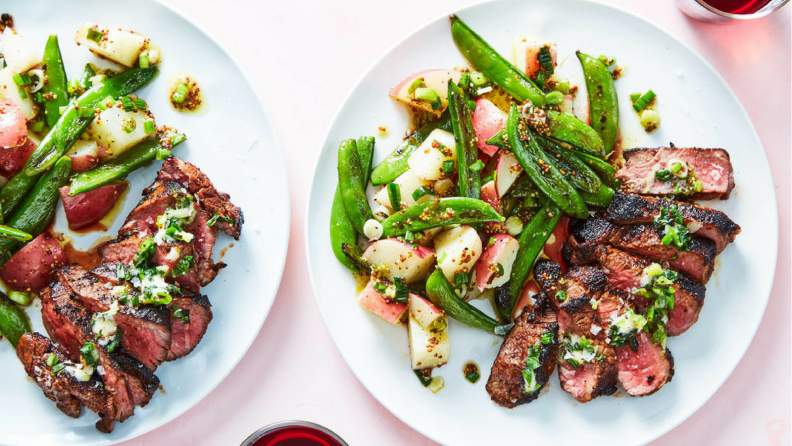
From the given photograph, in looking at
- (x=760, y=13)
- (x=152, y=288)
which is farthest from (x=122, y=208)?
(x=760, y=13)

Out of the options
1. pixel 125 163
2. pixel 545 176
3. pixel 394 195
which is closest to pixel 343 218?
pixel 394 195

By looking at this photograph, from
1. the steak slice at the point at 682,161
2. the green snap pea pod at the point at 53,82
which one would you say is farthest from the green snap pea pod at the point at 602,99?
the green snap pea pod at the point at 53,82

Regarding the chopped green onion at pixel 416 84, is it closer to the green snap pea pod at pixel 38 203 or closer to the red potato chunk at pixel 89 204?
the red potato chunk at pixel 89 204

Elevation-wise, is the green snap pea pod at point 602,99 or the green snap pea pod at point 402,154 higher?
the green snap pea pod at point 602,99

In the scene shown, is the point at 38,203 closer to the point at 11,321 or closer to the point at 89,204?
the point at 89,204

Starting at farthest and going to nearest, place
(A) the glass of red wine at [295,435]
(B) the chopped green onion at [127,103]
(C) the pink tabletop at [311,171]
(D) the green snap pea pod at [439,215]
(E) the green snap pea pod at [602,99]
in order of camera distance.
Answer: (C) the pink tabletop at [311,171], (E) the green snap pea pod at [602,99], (B) the chopped green onion at [127,103], (D) the green snap pea pod at [439,215], (A) the glass of red wine at [295,435]

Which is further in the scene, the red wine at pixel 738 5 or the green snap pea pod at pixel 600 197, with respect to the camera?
the red wine at pixel 738 5

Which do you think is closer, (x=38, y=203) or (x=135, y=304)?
(x=135, y=304)

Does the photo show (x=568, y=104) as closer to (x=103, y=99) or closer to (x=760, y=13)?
(x=760, y=13)
